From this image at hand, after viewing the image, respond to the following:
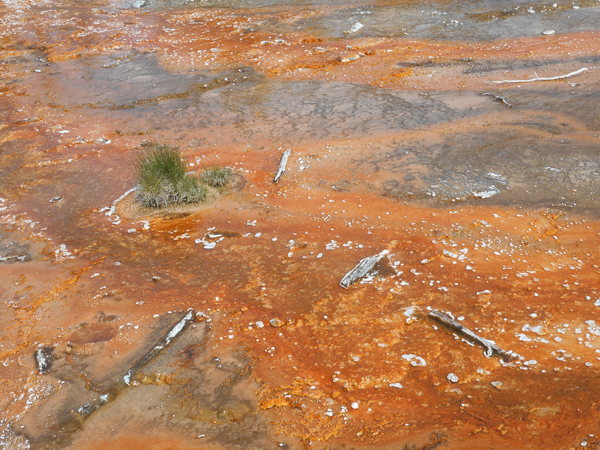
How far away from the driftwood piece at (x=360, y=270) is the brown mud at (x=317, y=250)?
0.24ft

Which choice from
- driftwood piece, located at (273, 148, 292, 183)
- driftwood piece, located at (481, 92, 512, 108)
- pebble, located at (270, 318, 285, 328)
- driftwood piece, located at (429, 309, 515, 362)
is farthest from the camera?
driftwood piece, located at (481, 92, 512, 108)

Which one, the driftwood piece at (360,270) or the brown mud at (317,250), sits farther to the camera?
the driftwood piece at (360,270)

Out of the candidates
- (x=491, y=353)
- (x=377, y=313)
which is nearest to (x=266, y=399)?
(x=377, y=313)

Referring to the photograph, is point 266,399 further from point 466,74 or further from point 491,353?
point 466,74

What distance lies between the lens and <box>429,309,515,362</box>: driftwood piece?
12.2 ft

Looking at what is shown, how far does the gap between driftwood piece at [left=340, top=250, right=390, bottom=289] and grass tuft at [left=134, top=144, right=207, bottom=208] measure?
109 inches

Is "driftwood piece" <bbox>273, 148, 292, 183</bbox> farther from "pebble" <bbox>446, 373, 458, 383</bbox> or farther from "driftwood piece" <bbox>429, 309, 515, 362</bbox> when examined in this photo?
"pebble" <bbox>446, 373, 458, 383</bbox>

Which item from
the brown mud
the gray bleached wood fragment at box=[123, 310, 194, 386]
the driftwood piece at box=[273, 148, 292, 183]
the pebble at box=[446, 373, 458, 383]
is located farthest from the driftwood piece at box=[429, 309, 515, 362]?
the driftwood piece at box=[273, 148, 292, 183]

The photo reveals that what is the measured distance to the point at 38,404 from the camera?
3832 millimetres

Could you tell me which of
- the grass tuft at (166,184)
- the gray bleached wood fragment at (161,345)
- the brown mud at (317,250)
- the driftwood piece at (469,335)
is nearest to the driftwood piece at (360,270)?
the brown mud at (317,250)

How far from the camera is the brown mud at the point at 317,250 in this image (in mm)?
3520

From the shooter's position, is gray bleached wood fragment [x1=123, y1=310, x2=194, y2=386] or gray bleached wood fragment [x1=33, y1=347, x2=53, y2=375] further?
gray bleached wood fragment [x1=33, y1=347, x2=53, y2=375]

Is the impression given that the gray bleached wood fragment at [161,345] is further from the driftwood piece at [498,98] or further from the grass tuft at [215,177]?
the driftwood piece at [498,98]

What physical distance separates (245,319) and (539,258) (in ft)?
10.3
